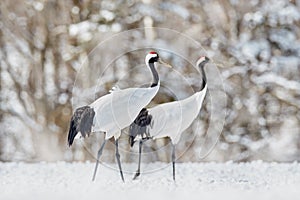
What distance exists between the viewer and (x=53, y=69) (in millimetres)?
3123

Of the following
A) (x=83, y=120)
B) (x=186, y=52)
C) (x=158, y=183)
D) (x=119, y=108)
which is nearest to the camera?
(x=119, y=108)

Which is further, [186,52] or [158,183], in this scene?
[186,52]

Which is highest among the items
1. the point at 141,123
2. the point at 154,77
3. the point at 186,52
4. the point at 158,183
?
the point at 186,52

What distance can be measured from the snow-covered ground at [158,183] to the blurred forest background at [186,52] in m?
0.39

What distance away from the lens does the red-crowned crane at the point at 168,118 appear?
203 centimetres

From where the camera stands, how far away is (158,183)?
7.27ft

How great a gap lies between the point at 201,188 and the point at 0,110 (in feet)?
5.02

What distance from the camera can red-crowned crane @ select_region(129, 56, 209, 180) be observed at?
203 centimetres

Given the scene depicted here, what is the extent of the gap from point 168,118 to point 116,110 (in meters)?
0.22

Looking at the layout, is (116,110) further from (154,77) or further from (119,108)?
(154,77)

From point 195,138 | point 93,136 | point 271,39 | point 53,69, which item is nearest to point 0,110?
point 53,69

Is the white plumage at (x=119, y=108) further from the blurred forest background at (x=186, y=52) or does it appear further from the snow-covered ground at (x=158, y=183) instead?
the blurred forest background at (x=186, y=52)

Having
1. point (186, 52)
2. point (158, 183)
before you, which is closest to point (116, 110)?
point (158, 183)

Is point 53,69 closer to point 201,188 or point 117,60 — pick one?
point 117,60
